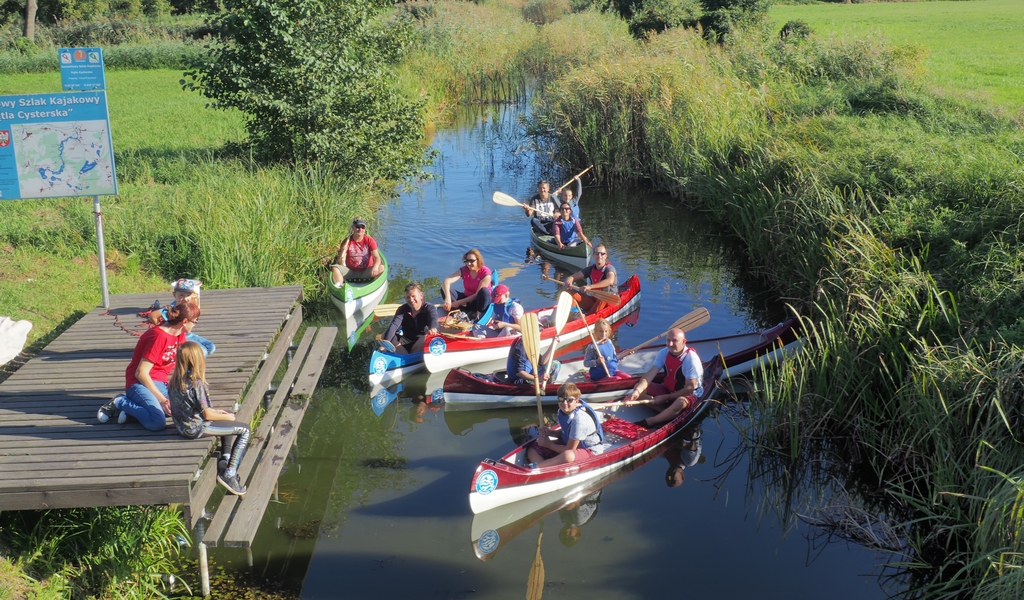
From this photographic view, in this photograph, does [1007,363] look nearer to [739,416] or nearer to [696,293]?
[739,416]

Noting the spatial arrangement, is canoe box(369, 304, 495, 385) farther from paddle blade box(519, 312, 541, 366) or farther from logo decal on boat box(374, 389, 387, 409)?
paddle blade box(519, 312, 541, 366)

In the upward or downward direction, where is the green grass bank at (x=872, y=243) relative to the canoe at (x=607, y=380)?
upward

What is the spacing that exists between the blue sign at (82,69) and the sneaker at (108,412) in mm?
3515

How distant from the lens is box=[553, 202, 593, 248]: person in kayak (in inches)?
631

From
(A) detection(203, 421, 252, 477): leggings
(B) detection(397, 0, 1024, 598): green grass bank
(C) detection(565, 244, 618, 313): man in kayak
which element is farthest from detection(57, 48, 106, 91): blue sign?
(B) detection(397, 0, 1024, 598): green grass bank

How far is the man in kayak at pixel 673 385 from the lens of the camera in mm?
9461

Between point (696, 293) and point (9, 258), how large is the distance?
1038 cm

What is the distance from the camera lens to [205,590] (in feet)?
22.0

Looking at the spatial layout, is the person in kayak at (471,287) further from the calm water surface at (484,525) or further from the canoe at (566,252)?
the canoe at (566,252)

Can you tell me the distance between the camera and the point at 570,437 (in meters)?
8.45

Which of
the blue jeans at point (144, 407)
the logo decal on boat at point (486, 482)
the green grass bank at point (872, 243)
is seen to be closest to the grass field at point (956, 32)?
the green grass bank at point (872, 243)

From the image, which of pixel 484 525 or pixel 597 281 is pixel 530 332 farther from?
pixel 597 281

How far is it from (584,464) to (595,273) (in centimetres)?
558

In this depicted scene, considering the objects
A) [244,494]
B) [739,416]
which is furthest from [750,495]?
[244,494]
